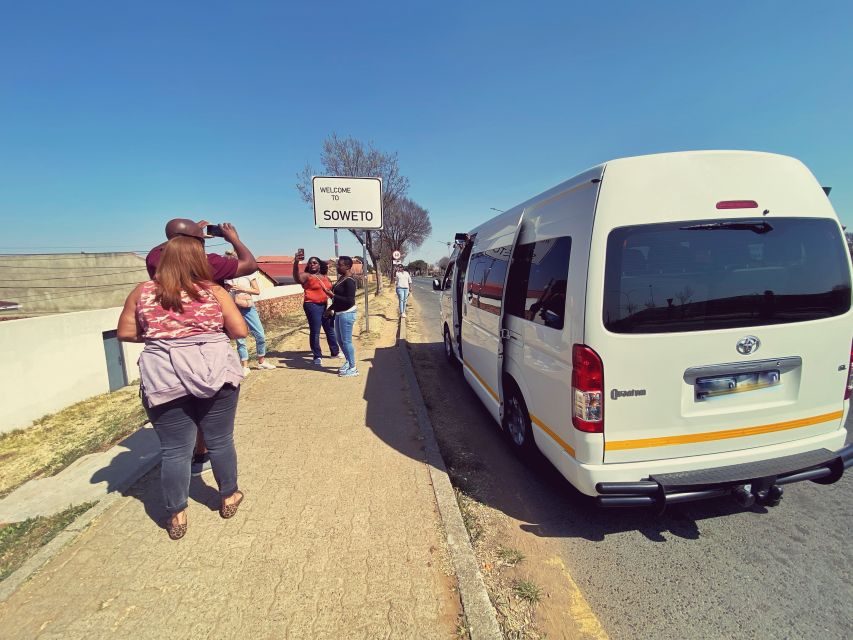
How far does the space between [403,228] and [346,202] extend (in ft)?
103

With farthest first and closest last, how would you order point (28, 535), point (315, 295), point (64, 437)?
point (315, 295) → point (64, 437) → point (28, 535)

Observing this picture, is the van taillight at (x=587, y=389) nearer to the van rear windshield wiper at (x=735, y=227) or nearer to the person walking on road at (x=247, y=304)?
the van rear windshield wiper at (x=735, y=227)

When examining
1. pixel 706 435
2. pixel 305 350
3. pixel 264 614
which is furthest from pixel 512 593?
pixel 305 350

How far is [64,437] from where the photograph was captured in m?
5.40

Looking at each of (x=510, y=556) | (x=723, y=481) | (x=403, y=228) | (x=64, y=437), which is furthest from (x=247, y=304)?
(x=403, y=228)

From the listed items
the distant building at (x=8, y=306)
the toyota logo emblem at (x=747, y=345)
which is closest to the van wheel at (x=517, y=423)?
the toyota logo emblem at (x=747, y=345)

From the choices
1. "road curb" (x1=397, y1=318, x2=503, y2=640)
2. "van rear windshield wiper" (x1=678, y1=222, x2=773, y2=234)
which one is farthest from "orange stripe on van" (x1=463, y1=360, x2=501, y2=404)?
"van rear windshield wiper" (x1=678, y1=222, x2=773, y2=234)

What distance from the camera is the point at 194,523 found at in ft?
8.86

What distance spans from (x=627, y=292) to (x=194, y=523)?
127 inches

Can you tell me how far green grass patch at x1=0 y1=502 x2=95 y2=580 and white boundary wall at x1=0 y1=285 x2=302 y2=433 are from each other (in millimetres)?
3828

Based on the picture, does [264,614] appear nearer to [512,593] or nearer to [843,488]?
[512,593]

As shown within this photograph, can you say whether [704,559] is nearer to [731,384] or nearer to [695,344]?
[731,384]

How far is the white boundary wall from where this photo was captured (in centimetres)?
563

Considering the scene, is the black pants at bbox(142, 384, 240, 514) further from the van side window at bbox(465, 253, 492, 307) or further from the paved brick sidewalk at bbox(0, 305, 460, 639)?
the van side window at bbox(465, 253, 492, 307)
